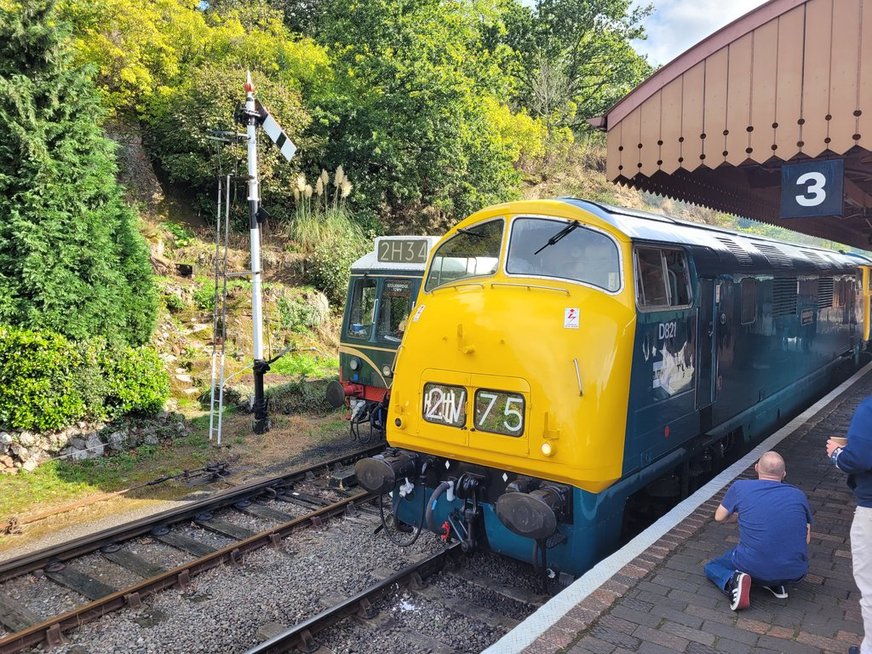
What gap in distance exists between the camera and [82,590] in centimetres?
552

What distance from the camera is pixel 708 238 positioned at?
6750mm

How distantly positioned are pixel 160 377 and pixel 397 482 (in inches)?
240

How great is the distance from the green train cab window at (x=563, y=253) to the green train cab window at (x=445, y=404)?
1.12 metres

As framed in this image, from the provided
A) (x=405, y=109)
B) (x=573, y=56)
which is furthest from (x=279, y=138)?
(x=573, y=56)

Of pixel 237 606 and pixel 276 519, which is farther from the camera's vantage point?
pixel 276 519

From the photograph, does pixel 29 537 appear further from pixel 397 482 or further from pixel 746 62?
pixel 746 62

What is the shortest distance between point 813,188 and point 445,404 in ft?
12.8

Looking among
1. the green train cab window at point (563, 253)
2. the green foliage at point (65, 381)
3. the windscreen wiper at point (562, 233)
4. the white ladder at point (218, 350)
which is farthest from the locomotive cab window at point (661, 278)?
the green foliage at point (65, 381)

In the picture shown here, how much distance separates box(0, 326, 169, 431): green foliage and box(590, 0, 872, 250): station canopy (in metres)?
7.45

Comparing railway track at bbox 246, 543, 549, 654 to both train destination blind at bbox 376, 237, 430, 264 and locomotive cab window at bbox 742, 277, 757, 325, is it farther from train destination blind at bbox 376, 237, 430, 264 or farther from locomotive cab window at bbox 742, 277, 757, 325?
train destination blind at bbox 376, 237, 430, 264

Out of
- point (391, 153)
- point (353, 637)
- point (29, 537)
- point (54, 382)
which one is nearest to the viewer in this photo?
point (353, 637)

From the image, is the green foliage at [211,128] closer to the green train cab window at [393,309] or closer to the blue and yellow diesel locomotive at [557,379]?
the green train cab window at [393,309]

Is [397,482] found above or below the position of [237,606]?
above

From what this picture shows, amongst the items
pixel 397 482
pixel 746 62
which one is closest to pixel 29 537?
pixel 397 482
